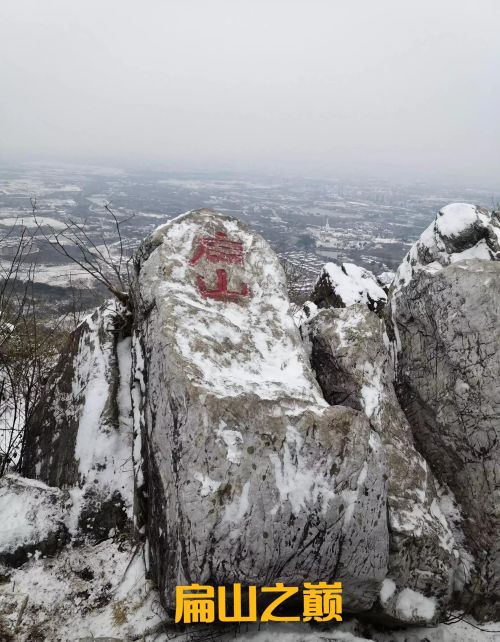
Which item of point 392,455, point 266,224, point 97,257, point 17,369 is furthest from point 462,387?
point 266,224

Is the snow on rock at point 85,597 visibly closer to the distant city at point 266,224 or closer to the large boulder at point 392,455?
the large boulder at point 392,455

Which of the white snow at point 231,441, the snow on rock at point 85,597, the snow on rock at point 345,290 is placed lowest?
the snow on rock at point 85,597

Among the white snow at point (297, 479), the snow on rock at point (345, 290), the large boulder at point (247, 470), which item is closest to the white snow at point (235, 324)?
the large boulder at point (247, 470)

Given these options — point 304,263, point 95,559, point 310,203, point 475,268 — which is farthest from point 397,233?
point 95,559

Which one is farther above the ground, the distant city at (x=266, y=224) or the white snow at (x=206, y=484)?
the distant city at (x=266, y=224)

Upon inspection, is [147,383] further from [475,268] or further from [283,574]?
[475,268]

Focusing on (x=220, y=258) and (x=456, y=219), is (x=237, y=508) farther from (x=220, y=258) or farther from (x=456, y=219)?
(x=456, y=219)
